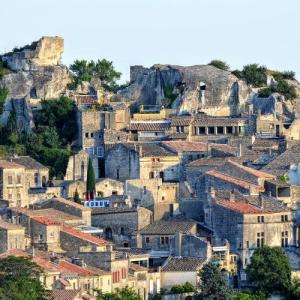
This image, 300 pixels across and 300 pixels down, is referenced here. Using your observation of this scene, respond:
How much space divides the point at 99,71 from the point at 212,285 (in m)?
27.7

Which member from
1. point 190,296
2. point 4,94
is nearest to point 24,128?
point 4,94

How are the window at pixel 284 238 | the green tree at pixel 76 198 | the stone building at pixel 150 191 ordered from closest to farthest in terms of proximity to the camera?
the window at pixel 284 238 < the green tree at pixel 76 198 < the stone building at pixel 150 191

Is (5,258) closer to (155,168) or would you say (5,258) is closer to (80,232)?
(80,232)

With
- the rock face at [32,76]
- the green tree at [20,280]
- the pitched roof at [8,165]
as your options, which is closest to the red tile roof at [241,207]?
the pitched roof at [8,165]

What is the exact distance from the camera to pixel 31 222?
8919cm

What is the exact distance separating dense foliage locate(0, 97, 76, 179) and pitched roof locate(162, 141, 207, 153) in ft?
13.1

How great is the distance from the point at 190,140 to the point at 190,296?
59.2 feet

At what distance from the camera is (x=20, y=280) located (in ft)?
272

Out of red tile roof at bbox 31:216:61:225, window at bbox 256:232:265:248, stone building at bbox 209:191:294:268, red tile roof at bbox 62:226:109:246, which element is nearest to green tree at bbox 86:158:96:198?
stone building at bbox 209:191:294:268

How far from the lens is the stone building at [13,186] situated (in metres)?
95.6

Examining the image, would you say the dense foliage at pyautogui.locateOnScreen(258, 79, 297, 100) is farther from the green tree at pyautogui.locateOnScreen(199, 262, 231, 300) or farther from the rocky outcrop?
the green tree at pyautogui.locateOnScreen(199, 262, 231, 300)

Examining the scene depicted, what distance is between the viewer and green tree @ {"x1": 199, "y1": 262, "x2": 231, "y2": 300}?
8625cm

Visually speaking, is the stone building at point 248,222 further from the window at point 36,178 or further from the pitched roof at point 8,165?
the window at point 36,178

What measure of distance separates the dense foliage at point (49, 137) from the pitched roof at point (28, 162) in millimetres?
1445
